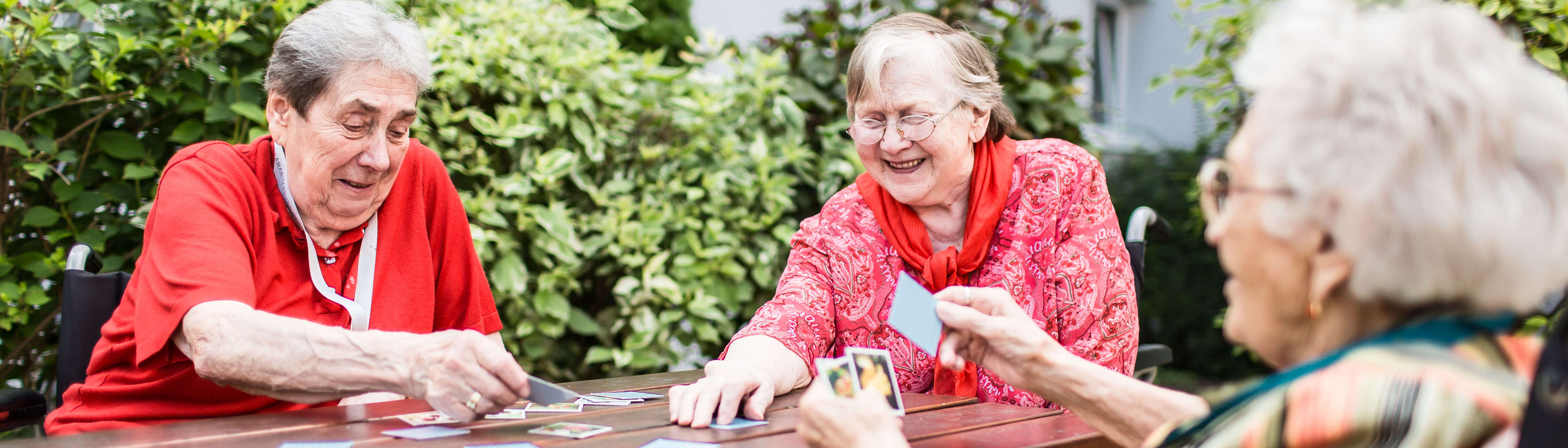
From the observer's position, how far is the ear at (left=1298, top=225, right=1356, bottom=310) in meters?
1.13

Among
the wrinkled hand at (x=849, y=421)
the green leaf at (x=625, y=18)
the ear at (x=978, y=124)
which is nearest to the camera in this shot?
the wrinkled hand at (x=849, y=421)

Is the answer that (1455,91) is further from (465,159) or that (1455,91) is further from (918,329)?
(465,159)

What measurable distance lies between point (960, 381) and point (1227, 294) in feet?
3.94

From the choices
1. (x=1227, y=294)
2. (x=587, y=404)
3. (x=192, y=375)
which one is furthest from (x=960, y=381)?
(x=192, y=375)

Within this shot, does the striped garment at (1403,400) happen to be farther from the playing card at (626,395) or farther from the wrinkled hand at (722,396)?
the playing card at (626,395)

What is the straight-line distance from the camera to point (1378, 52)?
1.09 m

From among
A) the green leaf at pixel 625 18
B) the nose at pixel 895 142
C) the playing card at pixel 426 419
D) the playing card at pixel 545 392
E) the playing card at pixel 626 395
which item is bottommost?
the playing card at pixel 626 395

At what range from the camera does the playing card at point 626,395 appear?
2.42m

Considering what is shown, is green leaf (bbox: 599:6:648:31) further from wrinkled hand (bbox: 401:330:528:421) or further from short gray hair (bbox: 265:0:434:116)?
wrinkled hand (bbox: 401:330:528:421)

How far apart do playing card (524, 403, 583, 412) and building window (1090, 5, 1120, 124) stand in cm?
804

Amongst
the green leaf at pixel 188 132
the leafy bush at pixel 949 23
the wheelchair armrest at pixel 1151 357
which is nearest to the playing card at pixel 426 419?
the green leaf at pixel 188 132

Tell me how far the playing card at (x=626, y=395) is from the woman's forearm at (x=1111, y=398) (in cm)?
96

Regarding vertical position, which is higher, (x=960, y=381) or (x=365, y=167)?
(x=365, y=167)

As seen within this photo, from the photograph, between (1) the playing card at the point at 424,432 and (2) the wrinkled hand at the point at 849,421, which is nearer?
(2) the wrinkled hand at the point at 849,421
